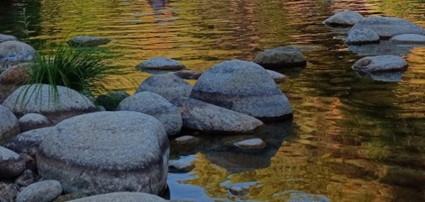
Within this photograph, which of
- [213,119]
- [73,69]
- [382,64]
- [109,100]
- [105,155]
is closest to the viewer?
[105,155]

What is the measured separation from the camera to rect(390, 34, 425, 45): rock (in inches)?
614

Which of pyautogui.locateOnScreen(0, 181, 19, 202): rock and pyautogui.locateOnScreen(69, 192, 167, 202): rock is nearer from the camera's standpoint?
pyautogui.locateOnScreen(69, 192, 167, 202): rock

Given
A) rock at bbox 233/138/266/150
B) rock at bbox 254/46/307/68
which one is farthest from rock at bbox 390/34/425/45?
rock at bbox 233/138/266/150

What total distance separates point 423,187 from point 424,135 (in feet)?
6.14

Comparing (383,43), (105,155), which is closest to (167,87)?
(105,155)

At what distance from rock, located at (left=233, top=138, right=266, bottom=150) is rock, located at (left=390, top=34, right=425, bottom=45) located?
Answer: 8682 millimetres

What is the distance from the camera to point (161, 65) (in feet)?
42.5

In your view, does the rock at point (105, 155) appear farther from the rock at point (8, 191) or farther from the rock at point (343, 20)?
the rock at point (343, 20)

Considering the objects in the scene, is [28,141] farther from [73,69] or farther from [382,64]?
[382,64]

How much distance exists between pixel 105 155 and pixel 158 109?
7.29 ft

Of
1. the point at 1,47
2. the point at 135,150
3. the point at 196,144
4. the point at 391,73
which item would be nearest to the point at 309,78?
the point at 391,73

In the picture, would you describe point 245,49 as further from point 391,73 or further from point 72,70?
point 72,70

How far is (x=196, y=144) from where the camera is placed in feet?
26.6

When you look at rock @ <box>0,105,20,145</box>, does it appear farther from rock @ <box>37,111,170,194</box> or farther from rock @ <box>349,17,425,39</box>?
A: rock @ <box>349,17,425,39</box>
